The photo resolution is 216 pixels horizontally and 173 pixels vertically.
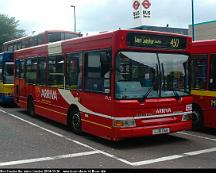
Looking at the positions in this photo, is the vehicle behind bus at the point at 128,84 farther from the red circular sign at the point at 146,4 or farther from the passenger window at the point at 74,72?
the red circular sign at the point at 146,4

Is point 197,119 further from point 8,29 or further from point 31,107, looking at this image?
point 8,29

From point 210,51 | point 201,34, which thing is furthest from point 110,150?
point 201,34

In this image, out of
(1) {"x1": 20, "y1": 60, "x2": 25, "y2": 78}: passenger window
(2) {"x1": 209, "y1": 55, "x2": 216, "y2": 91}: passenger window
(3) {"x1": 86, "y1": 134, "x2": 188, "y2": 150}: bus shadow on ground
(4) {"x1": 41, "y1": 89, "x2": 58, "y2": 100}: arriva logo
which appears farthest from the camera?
(1) {"x1": 20, "y1": 60, "x2": 25, "y2": 78}: passenger window

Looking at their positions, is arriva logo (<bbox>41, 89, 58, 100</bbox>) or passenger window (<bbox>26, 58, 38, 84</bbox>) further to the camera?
passenger window (<bbox>26, 58, 38, 84</bbox>)

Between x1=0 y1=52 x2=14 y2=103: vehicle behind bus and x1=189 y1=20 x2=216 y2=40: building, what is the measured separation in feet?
55.5

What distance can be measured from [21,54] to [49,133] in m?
5.83

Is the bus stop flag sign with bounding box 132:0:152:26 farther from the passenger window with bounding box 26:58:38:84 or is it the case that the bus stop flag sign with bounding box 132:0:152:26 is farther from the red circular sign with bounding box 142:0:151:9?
the passenger window with bounding box 26:58:38:84

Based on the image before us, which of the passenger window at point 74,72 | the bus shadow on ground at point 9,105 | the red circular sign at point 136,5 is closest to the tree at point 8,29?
the red circular sign at point 136,5

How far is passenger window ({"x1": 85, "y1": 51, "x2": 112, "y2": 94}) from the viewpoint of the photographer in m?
9.28

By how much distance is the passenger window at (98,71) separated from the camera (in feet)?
30.5

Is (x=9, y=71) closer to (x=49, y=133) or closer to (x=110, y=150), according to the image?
(x=49, y=133)

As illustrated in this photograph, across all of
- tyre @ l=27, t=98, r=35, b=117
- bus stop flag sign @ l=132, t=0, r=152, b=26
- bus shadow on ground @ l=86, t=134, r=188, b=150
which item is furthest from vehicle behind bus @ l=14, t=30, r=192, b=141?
bus stop flag sign @ l=132, t=0, r=152, b=26

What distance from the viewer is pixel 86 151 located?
9023 millimetres

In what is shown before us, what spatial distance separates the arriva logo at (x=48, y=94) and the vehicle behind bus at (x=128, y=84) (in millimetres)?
1059
